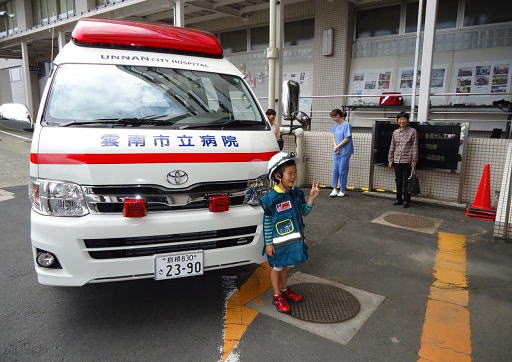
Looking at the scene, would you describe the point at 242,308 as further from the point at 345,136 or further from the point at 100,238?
the point at 345,136

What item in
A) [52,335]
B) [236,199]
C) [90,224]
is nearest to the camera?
[90,224]

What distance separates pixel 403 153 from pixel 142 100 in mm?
4715

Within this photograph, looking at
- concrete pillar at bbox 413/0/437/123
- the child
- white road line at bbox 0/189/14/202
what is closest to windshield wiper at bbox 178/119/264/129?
the child

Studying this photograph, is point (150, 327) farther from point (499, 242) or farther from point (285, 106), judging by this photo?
point (499, 242)

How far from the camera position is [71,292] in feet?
12.1

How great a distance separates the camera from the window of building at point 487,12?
31.9 feet

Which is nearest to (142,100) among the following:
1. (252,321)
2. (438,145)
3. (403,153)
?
(252,321)

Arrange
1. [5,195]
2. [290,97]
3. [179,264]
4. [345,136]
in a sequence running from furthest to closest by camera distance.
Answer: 1. [5,195]
2. [345,136]
3. [290,97]
4. [179,264]

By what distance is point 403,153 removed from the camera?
6582mm

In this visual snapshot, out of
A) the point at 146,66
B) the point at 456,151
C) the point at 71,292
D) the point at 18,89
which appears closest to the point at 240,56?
the point at 456,151

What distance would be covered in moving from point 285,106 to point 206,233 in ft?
7.82

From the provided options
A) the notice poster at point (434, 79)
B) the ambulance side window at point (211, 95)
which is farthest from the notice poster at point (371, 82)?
the ambulance side window at point (211, 95)

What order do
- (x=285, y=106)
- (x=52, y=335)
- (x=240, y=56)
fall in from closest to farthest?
(x=52, y=335) → (x=285, y=106) → (x=240, y=56)

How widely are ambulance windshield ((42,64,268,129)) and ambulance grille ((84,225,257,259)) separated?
3.04ft
